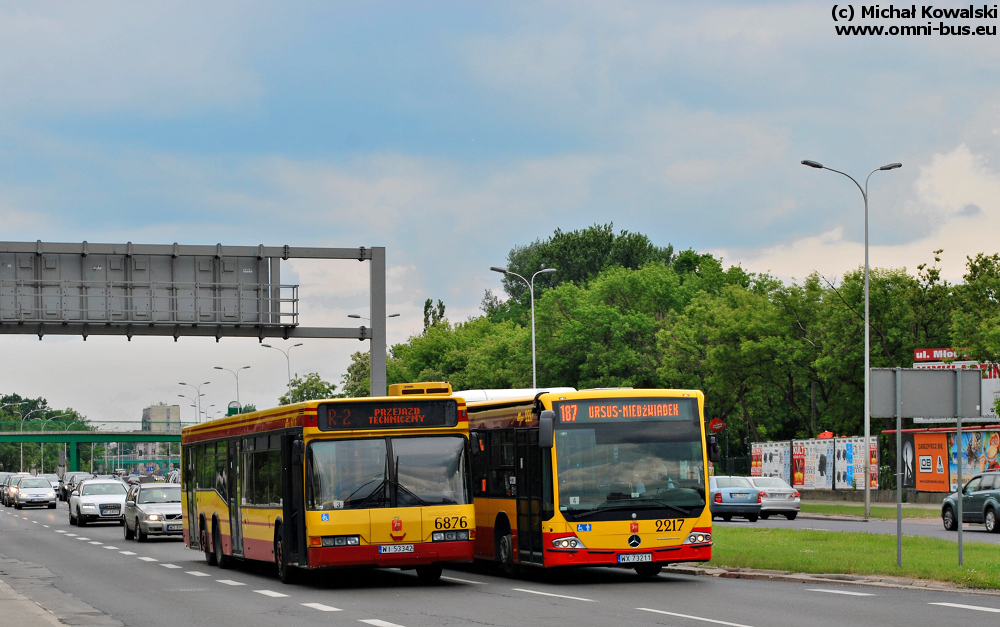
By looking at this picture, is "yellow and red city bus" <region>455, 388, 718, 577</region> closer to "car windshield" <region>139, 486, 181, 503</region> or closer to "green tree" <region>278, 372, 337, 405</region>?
"car windshield" <region>139, 486, 181, 503</region>

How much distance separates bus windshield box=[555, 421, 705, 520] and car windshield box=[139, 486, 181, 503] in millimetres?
19851

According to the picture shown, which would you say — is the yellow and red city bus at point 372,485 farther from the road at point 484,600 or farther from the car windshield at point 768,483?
the car windshield at point 768,483

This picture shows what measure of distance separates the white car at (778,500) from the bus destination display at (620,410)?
78.6 feet

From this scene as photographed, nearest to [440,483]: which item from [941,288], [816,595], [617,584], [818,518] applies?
[617,584]

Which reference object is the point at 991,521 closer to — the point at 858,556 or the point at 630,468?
the point at 858,556

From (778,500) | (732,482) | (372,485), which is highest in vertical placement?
(372,485)

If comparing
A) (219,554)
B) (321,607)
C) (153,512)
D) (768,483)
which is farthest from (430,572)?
(768,483)

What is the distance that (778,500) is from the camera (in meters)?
43.1

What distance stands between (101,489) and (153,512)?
12926mm

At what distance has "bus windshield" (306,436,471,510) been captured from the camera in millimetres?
18891

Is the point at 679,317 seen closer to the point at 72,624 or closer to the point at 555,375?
the point at 555,375

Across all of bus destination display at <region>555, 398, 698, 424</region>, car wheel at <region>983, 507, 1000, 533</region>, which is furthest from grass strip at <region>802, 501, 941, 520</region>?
bus destination display at <region>555, 398, 698, 424</region>

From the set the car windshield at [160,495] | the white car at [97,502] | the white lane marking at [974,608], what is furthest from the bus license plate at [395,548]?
the white car at [97,502]

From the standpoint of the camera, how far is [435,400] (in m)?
19.6
